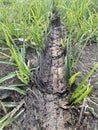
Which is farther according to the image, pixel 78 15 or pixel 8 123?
pixel 78 15

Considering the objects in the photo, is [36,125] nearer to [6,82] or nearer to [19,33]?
[6,82]

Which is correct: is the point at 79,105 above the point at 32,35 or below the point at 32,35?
below

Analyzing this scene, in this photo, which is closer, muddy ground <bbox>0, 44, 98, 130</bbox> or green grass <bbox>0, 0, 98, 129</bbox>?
muddy ground <bbox>0, 44, 98, 130</bbox>

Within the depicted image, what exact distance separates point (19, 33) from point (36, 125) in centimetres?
54

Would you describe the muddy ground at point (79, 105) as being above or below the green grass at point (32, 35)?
below

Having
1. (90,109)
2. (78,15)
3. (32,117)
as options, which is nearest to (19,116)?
(32,117)

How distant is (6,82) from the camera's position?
35.2 inches

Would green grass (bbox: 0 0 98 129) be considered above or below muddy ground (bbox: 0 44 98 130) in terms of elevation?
above

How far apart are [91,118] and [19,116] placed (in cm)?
27

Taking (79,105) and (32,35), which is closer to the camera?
(79,105)

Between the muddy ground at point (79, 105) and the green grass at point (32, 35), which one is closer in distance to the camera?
the muddy ground at point (79, 105)

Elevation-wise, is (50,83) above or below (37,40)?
below

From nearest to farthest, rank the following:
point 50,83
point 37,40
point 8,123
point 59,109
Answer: point 8,123
point 59,109
point 50,83
point 37,40

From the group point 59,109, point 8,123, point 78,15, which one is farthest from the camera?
point 78,15
